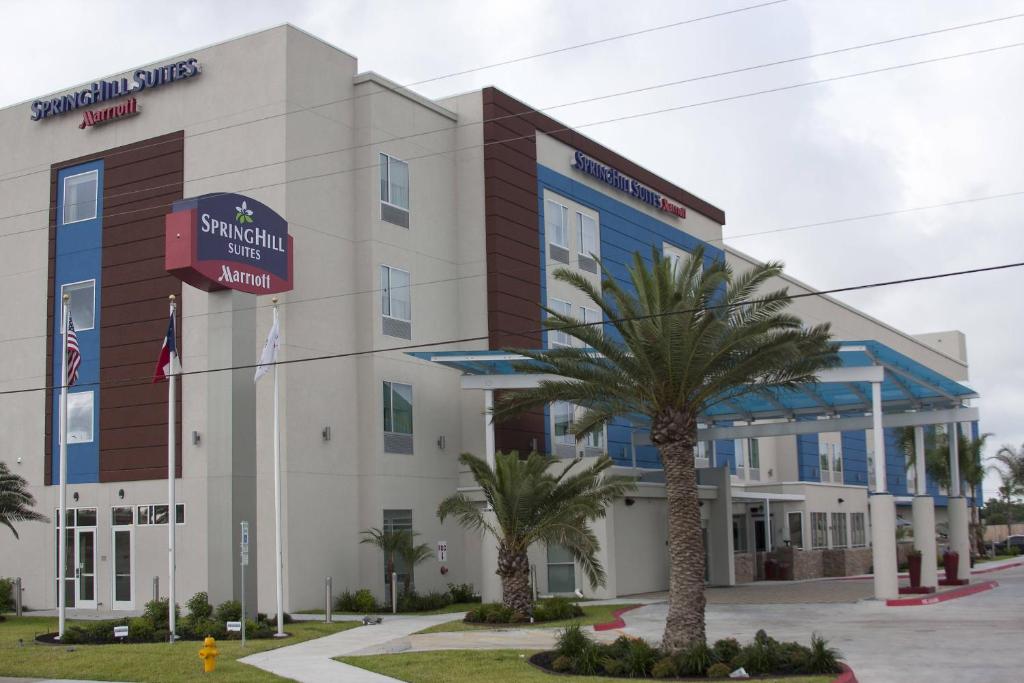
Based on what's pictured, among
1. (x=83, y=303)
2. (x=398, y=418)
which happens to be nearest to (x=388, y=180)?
(x=398, y=418)

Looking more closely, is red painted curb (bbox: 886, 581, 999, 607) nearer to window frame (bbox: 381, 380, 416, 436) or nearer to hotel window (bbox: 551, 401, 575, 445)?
hotel window (bbox: 551, 401, 575, 445)

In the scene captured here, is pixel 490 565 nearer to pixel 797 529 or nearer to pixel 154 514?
pixel 154 514

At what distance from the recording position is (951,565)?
41.6 meters

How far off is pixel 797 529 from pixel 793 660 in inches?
1382

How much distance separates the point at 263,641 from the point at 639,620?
364 inches

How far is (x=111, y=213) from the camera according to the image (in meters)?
38.8

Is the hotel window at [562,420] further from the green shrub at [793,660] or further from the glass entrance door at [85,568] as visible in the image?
the green shrub at [793,660]

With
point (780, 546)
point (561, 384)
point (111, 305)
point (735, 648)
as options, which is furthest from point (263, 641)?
point (780, 546)

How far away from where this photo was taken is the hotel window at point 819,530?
54531 mm

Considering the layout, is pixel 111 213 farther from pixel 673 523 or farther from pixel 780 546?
pixel 780 546

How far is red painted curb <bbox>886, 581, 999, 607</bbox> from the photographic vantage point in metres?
33.5

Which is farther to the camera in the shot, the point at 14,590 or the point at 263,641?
the point at 14,590

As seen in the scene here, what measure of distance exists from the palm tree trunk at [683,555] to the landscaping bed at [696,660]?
549 mm

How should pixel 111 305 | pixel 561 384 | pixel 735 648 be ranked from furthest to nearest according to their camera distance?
pixel 111 305
pixel 561 384
pixel 735 648
